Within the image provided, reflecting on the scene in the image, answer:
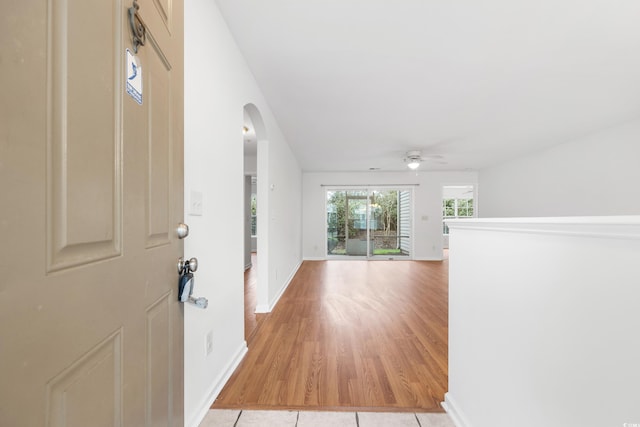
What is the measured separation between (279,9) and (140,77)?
1.32 meters

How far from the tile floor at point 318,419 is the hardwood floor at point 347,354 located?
0.05 meters

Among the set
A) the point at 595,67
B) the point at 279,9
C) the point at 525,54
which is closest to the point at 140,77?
the point at 279,9

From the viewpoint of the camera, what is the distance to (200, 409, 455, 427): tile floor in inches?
53.6

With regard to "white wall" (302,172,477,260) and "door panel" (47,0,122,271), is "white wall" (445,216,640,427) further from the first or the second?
"white wall" (302,172,477,260)

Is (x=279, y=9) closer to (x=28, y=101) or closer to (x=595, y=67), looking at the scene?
(x=28, y=101)

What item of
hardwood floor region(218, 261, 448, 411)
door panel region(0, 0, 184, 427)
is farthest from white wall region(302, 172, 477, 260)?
door panel region(0, 0, 184, 427)

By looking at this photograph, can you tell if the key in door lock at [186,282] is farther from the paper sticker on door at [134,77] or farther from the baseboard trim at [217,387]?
the baseboard trim at [217,387]

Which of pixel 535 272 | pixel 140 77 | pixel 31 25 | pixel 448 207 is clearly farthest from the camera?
pixel 448 207

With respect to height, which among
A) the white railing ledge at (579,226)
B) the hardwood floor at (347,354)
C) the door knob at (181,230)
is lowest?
the hardwood floor at (347,354)

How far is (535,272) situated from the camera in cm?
89

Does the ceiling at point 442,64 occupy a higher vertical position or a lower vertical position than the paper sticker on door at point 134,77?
→ higher

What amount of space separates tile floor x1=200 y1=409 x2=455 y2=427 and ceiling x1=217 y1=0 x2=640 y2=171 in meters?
2.38

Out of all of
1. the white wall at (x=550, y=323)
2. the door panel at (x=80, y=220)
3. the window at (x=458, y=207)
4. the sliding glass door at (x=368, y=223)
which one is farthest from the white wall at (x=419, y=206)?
the door panel at (x=80, y=220)

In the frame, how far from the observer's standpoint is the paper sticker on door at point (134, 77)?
64 centimetres
